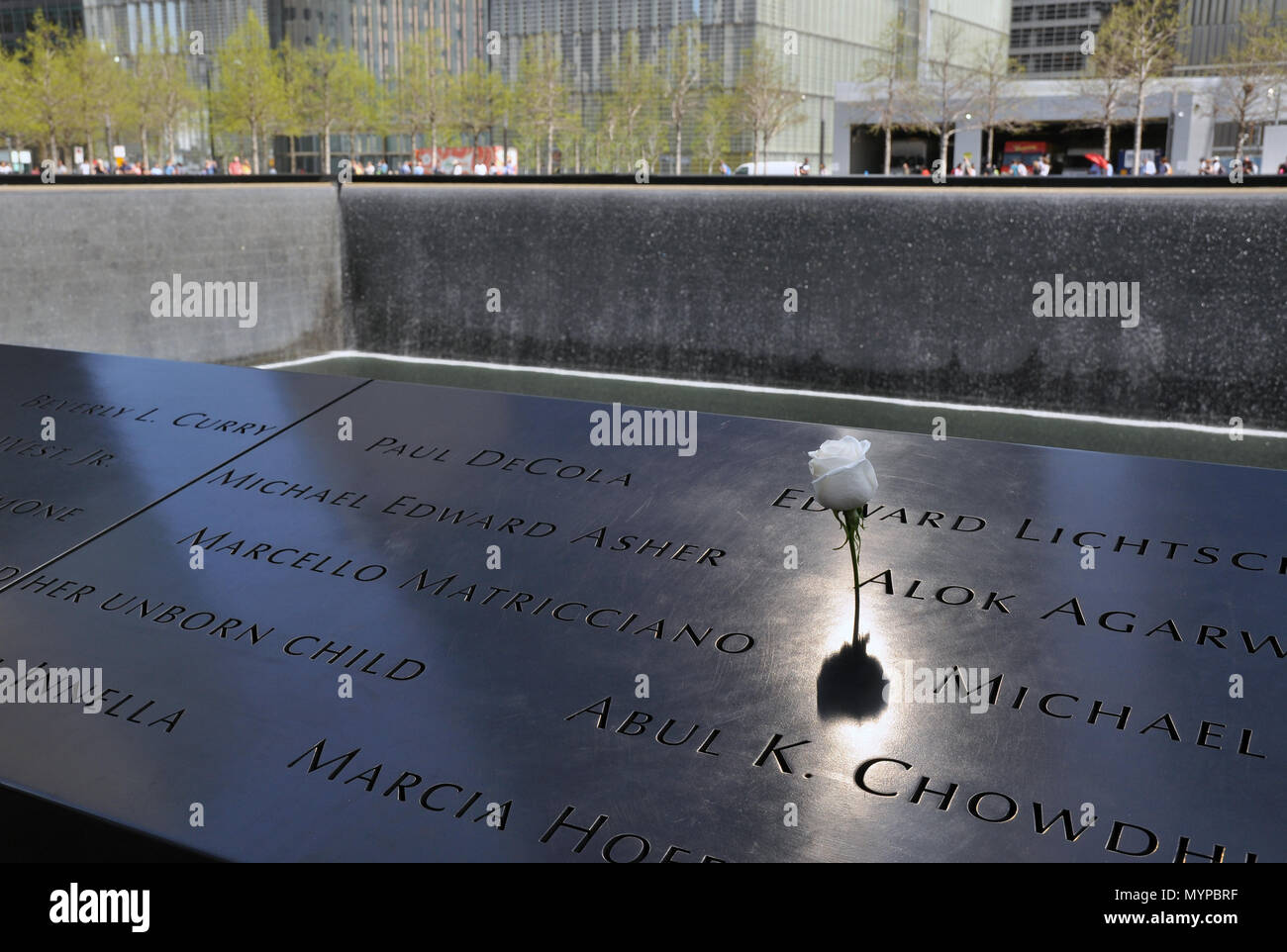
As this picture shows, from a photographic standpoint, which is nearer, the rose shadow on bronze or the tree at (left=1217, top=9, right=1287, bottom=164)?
the rose shadow on bronze

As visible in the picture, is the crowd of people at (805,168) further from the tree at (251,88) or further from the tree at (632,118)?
the tree at (632,118)

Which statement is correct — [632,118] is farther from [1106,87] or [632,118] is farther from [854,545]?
[854,545]

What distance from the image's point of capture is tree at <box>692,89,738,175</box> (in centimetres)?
4344

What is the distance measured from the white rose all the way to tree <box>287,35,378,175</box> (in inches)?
1614

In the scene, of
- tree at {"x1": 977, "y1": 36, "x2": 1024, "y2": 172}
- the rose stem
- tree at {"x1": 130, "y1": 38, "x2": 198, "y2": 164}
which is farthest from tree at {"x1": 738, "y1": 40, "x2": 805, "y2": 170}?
the rose stem

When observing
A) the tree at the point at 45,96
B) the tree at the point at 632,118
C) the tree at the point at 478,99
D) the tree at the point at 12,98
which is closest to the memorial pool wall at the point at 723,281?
the tree at the point at 45,96

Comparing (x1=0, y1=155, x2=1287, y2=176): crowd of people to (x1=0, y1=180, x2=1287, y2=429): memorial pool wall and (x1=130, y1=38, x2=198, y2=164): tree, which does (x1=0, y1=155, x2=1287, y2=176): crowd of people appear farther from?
(x1=0, y1=180, x2=1287, y2=429): memorial pool wall

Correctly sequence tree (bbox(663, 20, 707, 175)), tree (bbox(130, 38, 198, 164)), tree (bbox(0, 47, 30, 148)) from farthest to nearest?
tree (bbox(663, 20, 707, 175)) → tree (bbox(130, 38, 198, 164)) → tree (bbox(0, 47, 30, 148))

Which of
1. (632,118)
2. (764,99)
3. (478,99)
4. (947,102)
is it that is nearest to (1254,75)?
(947,102)

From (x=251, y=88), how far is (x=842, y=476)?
39.8 m

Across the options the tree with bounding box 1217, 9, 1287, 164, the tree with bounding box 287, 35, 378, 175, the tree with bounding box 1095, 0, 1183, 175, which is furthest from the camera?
the tree with bounding box 287, 35, 378, 175

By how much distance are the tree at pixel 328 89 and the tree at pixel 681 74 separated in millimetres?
11070
